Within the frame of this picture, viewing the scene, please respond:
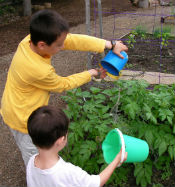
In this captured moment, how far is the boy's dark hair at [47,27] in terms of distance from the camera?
176 cm

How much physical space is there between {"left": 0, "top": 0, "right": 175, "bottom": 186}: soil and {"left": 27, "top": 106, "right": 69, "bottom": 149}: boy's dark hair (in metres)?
1.36

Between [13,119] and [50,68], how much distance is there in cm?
53

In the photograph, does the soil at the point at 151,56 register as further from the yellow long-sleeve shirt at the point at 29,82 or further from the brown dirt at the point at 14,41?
the yellow long-sleeve shirt at the point at 29,82

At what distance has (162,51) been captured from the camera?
515 centimetres

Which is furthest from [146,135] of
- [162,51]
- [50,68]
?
[162,51]

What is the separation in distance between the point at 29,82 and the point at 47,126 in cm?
62

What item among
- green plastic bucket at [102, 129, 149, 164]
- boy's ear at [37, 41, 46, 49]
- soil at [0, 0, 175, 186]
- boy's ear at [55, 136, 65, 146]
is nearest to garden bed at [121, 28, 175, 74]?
soil at [0, 0, 175, 186]

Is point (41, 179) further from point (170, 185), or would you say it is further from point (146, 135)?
point (170, 185)

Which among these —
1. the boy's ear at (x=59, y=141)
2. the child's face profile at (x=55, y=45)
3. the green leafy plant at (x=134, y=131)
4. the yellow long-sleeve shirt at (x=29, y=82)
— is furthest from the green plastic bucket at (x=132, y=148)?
the child's face profile at (x=55, y=45)

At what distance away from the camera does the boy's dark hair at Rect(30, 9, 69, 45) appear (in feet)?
5.79

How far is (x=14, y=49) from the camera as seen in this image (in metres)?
5.91

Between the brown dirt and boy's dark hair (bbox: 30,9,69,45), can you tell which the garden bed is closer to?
the brown dirt

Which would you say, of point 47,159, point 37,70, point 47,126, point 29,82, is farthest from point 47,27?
point 47,159

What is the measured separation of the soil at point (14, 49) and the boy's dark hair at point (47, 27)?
156 cm
